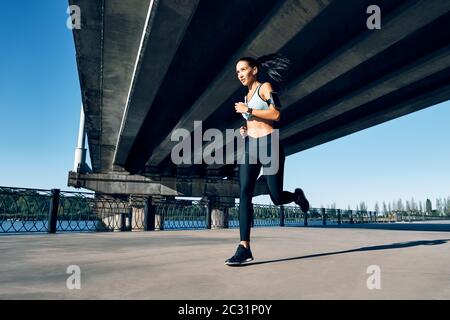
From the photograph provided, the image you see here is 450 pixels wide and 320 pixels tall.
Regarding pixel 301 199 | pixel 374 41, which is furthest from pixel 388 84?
pixel 301 199

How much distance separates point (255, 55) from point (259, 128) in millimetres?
5597

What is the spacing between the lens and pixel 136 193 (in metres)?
24.9

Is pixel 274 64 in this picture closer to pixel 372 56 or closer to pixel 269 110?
pixel 269 110

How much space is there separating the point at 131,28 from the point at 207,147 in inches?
443

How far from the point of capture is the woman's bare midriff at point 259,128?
3.18m

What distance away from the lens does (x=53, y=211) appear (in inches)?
369

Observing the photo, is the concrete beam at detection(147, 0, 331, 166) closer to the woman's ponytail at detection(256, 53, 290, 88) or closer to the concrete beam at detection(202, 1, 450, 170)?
the concrete beam at detection(202, 1, 450, 170)

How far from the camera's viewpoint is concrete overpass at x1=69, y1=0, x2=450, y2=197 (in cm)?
697

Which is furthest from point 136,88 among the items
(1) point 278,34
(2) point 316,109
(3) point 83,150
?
(3) point 83,150

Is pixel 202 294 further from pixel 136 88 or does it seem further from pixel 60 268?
pixel 136 88

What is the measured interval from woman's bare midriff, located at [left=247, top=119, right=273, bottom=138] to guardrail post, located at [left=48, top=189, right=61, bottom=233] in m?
8.21

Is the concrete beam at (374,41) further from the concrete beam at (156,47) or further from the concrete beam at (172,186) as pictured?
the concrete beam at (172,186)

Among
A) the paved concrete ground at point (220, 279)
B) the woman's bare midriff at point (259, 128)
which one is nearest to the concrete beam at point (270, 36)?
the woman's bare midriff at point (259, 128)

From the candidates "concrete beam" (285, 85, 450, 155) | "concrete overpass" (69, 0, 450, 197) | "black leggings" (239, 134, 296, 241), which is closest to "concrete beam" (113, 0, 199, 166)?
"concrete overpass" (69, 0, 450, 197)
